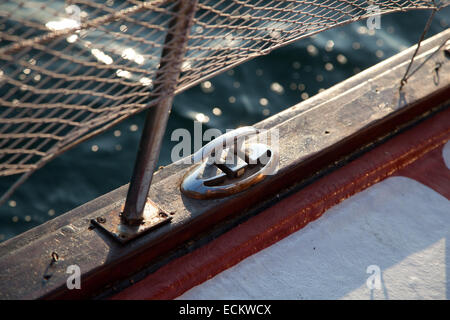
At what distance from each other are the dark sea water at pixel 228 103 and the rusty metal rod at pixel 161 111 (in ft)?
5.25

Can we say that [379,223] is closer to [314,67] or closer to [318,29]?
[318,29]

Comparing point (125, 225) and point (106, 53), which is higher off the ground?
point (125, 225)

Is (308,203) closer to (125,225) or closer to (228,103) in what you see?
(125,225)

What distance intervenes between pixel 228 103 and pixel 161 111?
2.42 metres

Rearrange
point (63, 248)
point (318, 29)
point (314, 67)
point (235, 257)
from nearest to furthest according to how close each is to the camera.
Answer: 1. point (63, 248)
2. point (235, 257)
3. point (318, 29)
4. point (314, 67)

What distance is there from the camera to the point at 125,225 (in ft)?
5.17

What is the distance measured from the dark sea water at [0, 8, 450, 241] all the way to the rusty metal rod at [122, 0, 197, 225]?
1.60 m

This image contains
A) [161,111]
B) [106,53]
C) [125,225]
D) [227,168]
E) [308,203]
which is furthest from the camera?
[106,53]

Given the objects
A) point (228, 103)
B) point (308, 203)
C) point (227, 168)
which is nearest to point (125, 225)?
point (227, 168)

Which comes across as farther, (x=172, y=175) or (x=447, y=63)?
(x=447, y=63)

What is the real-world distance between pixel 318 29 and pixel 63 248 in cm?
105

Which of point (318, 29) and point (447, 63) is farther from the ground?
point (318, 29)

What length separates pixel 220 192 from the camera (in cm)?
171
